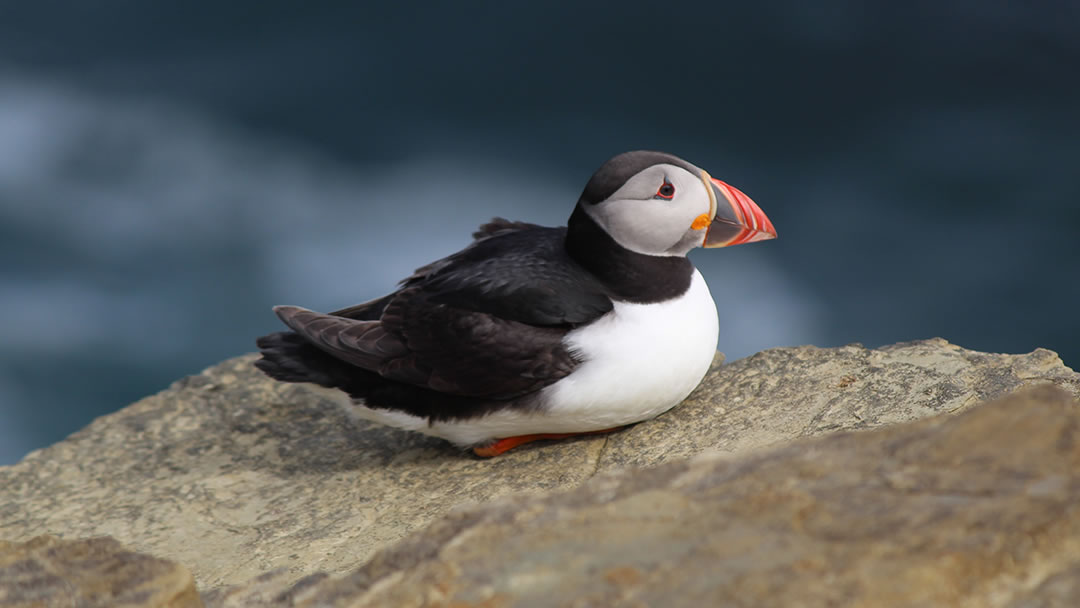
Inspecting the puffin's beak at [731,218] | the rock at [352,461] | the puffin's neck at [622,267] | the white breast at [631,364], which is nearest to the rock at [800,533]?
the rock at [352,461]

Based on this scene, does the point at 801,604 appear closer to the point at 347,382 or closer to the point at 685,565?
the point at 685,565

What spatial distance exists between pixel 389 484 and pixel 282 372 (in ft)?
1.87

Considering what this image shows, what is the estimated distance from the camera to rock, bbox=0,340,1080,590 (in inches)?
138

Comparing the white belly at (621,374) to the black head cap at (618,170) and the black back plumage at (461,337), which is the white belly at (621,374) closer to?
the black back plumage at (461,337)

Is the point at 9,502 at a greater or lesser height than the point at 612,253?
lesser

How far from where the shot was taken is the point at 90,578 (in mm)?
2189

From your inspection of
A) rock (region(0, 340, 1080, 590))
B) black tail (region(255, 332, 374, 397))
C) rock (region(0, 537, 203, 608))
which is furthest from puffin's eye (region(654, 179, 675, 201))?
rock (region(0, 537, 203, 608))

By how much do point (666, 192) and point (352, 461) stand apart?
1612 mm

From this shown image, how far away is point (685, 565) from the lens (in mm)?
1864

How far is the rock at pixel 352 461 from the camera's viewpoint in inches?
138

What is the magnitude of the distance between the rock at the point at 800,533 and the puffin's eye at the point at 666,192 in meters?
1.51

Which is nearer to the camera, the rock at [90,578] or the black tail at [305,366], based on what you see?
the rock at [90,578]

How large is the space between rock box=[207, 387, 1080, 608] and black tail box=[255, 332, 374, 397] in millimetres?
1582

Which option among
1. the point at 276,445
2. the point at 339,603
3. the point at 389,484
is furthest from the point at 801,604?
the point at 276,445
